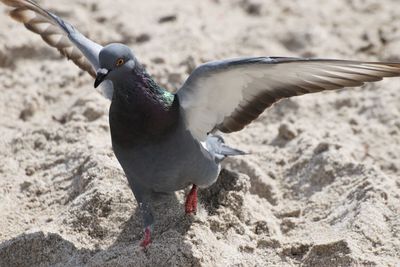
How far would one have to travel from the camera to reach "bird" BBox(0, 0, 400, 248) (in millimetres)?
3920

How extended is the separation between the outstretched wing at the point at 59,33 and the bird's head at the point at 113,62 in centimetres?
67

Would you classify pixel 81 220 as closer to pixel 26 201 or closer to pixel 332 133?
pixel 26 201

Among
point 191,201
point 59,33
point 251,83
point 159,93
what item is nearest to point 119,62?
point 159,93

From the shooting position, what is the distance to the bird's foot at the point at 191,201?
4.23 metres

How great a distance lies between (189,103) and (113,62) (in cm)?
47

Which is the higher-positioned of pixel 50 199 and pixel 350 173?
pixel 350 173

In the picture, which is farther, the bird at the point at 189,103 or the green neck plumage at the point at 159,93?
the green neck plumage at the point at 159,93

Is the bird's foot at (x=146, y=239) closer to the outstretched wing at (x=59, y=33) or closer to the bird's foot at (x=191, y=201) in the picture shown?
the bird's foot at (x=191, y=201)

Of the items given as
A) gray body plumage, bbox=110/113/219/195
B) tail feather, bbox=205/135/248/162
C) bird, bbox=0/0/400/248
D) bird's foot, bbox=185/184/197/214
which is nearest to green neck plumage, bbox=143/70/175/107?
bird, bbox=0/0/400/248

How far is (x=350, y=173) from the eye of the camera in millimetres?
4777

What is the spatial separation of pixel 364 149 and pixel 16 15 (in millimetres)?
2464

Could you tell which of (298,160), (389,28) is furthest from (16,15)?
(389,28)

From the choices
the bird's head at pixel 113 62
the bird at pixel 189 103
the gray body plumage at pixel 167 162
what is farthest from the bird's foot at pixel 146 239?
the bird's head at pixel 113 62

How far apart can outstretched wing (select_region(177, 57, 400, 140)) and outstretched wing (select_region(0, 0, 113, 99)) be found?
2.65 ft
